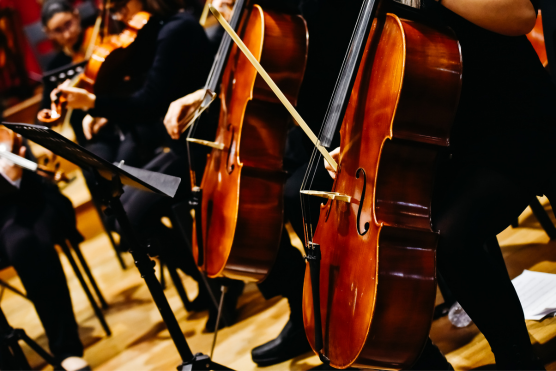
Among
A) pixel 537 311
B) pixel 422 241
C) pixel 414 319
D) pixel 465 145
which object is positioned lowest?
pixel 537 311

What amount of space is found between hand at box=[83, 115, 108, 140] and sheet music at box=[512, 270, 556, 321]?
1.84 m

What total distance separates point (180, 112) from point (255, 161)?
405mm

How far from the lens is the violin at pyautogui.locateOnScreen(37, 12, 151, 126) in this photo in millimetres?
2023

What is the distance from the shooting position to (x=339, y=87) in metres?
1.10

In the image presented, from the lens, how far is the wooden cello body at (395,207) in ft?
3.08

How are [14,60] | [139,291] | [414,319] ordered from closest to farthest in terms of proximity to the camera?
[414,319], [139,291], [14,60]

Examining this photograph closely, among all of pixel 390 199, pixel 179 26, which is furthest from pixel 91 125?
pixel 390 199

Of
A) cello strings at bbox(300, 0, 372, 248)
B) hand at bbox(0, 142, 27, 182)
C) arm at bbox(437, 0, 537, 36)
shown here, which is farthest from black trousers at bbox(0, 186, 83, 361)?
arm at bbox(437, 0, 537, 36)

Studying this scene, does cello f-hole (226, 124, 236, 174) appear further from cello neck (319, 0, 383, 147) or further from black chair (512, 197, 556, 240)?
black chair (512, 197, 556, 240)

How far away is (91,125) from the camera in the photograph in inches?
94.1

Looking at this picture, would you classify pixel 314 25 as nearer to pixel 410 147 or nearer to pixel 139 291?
pixel 410 147

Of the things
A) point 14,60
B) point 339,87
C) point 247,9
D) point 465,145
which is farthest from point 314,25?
point 14,60

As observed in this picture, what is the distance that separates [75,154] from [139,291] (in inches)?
57.9

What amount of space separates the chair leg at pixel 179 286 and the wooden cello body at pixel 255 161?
58 centimetres
